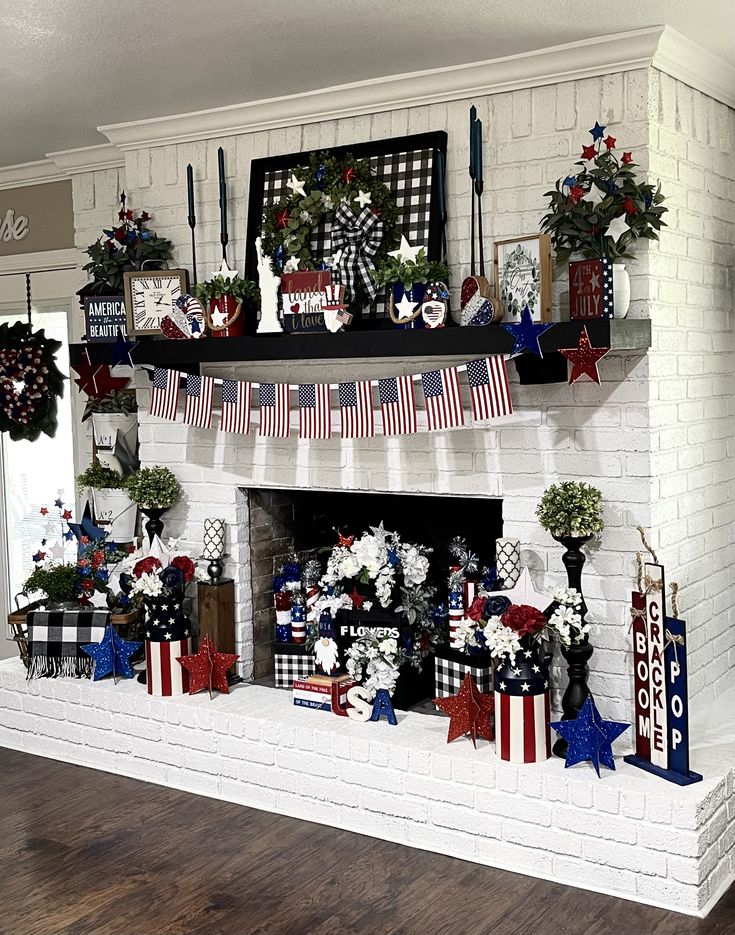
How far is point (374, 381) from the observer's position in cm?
362

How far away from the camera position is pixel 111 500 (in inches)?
177

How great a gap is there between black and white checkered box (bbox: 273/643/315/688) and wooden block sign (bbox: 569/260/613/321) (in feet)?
5.15

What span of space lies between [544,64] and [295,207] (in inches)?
37.8

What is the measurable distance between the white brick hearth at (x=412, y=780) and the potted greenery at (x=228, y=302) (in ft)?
4.35

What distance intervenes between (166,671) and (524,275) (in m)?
1.91

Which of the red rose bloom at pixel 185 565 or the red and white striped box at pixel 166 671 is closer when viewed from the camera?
the red and white striped box at pixel 166 671

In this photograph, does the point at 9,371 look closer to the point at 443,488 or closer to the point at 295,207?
the point at 295,207

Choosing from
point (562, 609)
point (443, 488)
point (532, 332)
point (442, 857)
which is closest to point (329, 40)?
point (532, 332)

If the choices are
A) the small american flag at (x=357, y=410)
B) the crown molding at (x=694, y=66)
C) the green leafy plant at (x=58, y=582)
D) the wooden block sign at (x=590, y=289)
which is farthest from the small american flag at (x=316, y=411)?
the crown molding at (x=694, y=66)

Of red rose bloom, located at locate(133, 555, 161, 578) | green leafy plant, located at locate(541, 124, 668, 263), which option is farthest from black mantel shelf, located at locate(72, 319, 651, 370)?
red rose bloom, located at locate(133, 555, 161, 578)

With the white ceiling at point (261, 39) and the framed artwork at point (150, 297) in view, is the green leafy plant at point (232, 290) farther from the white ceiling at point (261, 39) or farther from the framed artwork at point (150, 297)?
the white ceiling at point (261, 39)

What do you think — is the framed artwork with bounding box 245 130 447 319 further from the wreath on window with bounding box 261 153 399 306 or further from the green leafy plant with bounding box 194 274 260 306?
the green leafy plant with bounding box 194 274 260 306

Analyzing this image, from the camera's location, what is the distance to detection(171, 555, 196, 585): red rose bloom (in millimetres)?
4020

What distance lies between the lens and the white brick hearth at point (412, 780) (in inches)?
115
